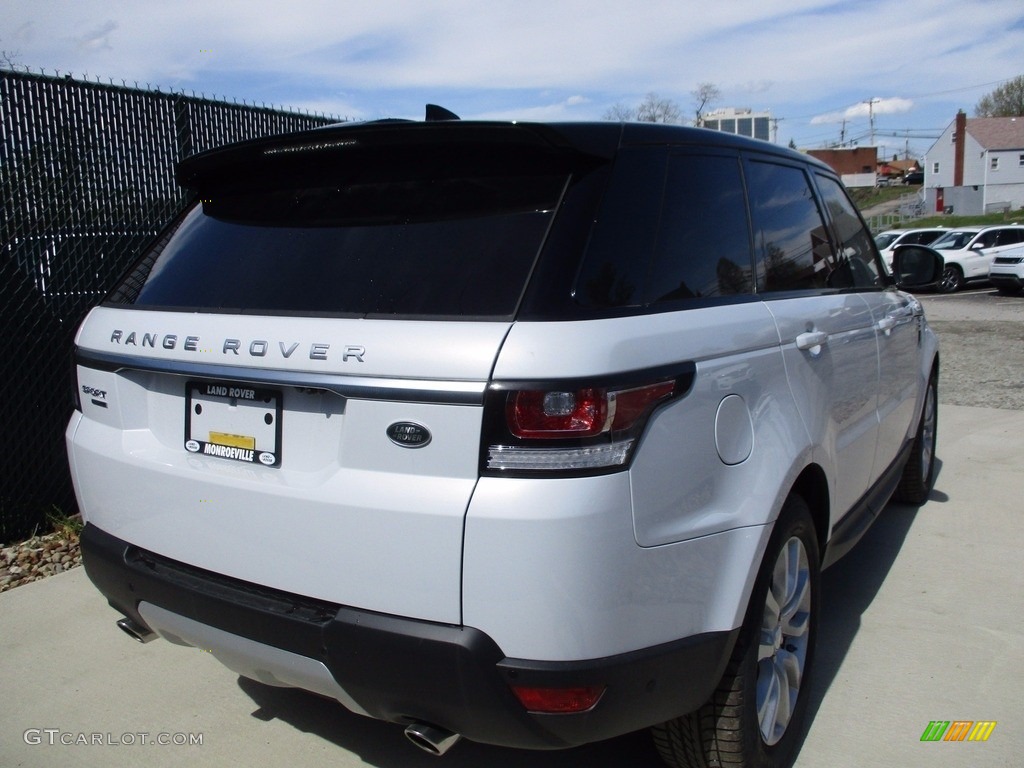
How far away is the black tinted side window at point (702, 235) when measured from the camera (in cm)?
238

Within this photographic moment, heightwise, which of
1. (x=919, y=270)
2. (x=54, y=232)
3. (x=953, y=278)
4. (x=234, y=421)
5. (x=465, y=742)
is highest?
(x=54, y=232)

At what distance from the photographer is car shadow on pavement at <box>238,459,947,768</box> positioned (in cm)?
285

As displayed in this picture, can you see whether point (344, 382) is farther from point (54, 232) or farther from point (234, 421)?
point (54, 232)

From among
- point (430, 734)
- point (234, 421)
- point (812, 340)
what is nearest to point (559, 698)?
point (430, 734)

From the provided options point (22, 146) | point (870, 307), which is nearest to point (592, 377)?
point (870, 307)

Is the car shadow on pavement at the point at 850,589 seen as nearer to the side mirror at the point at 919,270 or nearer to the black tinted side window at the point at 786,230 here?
the black tinted side window at the point at 786,230

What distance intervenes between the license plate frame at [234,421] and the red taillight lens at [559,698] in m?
0.84

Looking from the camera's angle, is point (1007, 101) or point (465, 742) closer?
point (465, 742)

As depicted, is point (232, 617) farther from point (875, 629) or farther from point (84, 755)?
point (875, 629)

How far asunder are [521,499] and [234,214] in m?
1.46

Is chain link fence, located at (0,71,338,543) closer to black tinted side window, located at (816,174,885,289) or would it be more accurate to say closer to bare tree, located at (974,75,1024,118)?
black tinted side window, located at (816,174,885,289)

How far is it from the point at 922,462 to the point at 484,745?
3557mm

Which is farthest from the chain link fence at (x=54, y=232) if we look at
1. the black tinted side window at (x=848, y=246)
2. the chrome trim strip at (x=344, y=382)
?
the black tinted side window at (x=848, y=246)

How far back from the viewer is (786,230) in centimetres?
321
